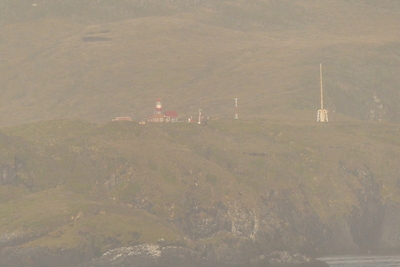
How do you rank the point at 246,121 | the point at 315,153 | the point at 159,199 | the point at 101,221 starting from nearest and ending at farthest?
the point at 101,221 < the point at 159,199 < the point at 315,153 < the point at 246,121

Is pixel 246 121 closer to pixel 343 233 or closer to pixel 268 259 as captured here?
pixel 343 233

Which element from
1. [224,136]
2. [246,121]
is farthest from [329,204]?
[246,121]

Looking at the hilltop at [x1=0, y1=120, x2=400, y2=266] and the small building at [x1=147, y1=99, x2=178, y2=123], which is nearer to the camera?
the hilltop at [x1=0, y1=120, x2=400, y2=266]

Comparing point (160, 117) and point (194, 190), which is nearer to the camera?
point (194, 190)

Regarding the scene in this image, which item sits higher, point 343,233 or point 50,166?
point 50,166

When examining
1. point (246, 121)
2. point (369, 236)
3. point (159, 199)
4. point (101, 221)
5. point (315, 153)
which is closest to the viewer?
point (101, 221)

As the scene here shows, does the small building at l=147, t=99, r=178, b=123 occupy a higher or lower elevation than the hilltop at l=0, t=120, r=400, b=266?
higher

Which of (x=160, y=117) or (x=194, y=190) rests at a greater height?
(x=160, y=117)

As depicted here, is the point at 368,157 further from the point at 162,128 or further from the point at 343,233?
the point at 162,128

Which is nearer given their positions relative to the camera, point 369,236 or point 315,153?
point 369,236

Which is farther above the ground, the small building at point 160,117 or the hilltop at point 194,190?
the small building at point 160,117

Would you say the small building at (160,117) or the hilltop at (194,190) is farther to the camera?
the small building at (160,117)
